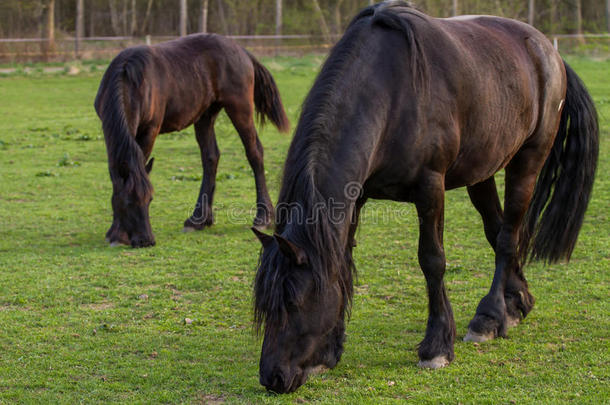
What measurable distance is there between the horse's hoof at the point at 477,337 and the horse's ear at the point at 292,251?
1652 mm

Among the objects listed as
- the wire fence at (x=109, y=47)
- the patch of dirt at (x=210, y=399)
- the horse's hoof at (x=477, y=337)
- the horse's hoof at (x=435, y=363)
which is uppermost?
the wire fence at (x=109, y=47)

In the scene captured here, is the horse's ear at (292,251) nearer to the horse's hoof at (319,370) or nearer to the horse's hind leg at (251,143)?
the horse's hoof at (319,370)

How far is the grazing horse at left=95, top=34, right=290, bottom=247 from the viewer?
6.83m

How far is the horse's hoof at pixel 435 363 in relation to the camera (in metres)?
4.06

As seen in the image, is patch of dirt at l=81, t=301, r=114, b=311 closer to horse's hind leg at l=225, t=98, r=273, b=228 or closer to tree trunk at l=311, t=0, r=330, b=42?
horse's hind leg at l=225, t=98, r=273, b=228

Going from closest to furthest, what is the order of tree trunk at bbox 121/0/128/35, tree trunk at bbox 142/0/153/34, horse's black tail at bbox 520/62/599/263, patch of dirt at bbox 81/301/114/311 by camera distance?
Result: horse's black tail at bbox 520/62/599/263 < patch of dirt at bbox 81/301/114/311 < tree trunk at bbox 121/0/128/35 < tree trunk at bbox 142/0/153/34

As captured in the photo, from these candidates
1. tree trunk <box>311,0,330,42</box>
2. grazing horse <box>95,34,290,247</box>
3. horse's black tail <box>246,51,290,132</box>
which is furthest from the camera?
tree trunk <box>311,0,330,42</box>

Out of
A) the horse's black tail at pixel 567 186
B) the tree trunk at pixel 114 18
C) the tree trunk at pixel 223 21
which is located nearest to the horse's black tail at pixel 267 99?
the horse's black tail at pixel 567 186

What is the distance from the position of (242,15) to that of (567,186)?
132 ft

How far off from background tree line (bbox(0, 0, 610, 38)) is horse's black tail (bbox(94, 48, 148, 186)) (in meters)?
27.7

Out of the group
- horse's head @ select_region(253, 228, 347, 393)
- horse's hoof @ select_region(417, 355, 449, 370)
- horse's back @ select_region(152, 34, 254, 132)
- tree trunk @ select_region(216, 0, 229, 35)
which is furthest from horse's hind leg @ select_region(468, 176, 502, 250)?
tree trunk @ select_region(216, 0, 229, 35)

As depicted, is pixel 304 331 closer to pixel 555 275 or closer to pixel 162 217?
pixel 555 275

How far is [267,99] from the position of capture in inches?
348

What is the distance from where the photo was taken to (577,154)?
521cm
